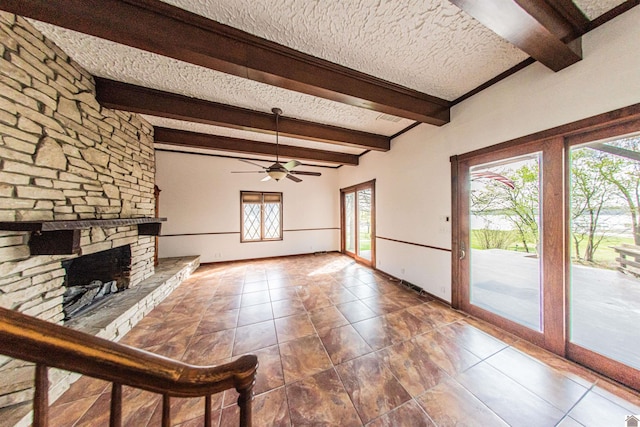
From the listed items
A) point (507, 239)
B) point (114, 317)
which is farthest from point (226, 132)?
point (507, 239)

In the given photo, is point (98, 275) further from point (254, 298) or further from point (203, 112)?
point (203, 112)

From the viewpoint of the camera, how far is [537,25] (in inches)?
59.7

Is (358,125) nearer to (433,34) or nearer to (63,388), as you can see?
(433,34)

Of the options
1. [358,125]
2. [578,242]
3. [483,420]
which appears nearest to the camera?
[483,420]

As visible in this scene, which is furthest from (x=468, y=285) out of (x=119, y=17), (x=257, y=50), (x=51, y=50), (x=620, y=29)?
(x=51, y=50)

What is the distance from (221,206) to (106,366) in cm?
531

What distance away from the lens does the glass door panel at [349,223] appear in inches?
235

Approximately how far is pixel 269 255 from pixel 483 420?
17.1 feet

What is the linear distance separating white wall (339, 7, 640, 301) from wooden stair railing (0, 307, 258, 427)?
3218mm

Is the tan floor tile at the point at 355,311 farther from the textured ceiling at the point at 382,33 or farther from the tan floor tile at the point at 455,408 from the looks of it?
the textured ceiling at the point at 382,33

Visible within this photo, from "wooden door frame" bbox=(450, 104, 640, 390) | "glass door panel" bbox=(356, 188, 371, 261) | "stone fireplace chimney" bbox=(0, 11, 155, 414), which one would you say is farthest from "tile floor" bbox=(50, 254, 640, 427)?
"glass door panel" bbox=(356, 188, 371, 261)

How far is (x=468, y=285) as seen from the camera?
2787 mm

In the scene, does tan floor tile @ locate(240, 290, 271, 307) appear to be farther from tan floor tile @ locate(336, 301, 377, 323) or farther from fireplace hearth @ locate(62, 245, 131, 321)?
fireplace hearth @ locate(62, 245, 131, 321)

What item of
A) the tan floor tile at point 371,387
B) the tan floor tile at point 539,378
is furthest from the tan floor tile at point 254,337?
the tan floor tile at point 539,378
